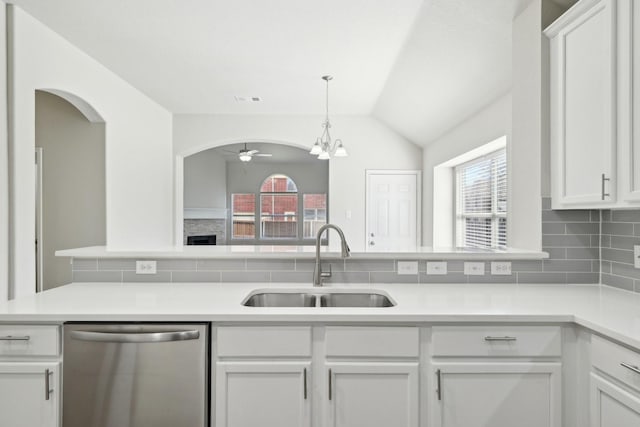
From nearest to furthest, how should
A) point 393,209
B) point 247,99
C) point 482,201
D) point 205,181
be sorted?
point 482,201 → point 247,99 → point 393,209 → point 205,181

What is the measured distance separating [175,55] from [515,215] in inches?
127

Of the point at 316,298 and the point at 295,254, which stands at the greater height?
the point at 295,254

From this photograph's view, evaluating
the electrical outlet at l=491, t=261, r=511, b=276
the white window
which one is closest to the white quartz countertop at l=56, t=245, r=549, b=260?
the electrical outlet at l=491, t=261, r=511, b=276

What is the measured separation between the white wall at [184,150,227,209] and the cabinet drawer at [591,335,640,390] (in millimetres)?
8732

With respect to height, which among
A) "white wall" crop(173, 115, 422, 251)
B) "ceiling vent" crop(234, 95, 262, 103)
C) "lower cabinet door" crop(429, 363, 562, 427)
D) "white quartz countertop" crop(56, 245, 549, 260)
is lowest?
"lower cabinet door" crop(429, 363, 562, 427)

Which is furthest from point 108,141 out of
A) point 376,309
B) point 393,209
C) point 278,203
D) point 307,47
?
point 278,203

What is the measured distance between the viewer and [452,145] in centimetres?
481

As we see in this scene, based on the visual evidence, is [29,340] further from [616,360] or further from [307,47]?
[307,47]

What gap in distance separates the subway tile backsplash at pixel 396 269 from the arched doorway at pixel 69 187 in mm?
2139

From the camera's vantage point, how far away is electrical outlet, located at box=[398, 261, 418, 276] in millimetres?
2154

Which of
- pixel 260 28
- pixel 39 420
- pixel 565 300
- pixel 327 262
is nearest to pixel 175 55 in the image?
pixel 260 28

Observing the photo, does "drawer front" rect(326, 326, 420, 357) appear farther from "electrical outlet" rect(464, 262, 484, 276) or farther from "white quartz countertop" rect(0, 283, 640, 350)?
"electrical outlet" rect(464, 262, 484, 276)

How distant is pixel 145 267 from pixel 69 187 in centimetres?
252

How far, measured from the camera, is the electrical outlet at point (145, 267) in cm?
216
